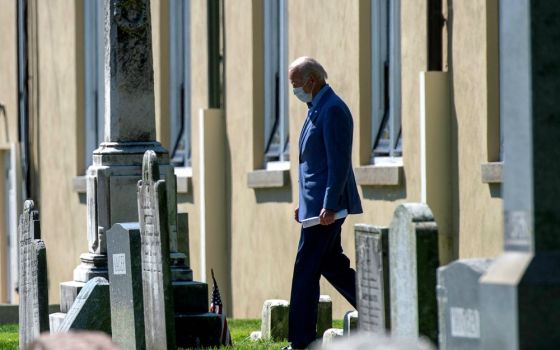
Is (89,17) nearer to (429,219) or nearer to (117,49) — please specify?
(117,49)

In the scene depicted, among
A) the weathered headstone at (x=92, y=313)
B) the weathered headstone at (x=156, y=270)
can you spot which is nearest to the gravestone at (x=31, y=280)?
the weathered headstone at (x=92, y=313)

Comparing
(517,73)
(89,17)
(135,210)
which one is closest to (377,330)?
(517,73)

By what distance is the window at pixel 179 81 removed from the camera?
23938 mm

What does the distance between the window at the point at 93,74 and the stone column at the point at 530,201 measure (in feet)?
61.2

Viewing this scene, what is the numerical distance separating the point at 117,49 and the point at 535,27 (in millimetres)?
7201

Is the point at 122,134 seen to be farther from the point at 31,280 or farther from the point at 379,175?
the point at 379,175

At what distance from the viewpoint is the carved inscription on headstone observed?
34.0ft

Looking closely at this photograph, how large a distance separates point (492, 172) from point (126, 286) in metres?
4.60

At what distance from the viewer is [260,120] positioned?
72.1 feet

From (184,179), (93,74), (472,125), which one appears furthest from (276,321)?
(93,74)

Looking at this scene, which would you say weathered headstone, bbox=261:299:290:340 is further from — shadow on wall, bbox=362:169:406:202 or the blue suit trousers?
shadow on wall, bbox=362:169:406:202

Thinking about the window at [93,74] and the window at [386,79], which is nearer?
the window at [386,79]

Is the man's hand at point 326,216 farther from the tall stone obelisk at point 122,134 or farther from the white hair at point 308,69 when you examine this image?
the tall stone obelisk at point 122,134

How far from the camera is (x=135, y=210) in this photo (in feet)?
49.5
